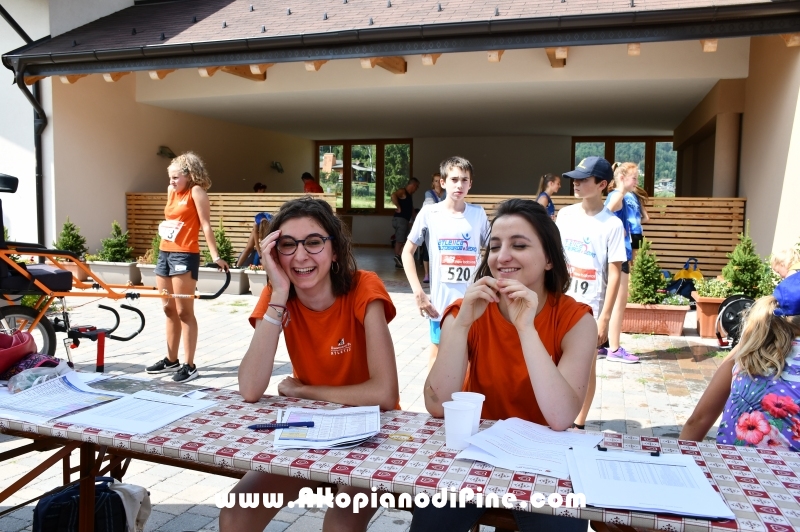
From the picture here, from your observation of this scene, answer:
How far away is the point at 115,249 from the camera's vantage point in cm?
1042

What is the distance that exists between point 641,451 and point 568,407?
27cm

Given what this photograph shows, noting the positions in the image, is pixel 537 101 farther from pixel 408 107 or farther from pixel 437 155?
pixel 437 155

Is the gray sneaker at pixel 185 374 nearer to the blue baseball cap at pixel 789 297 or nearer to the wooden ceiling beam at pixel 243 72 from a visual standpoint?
the blue baseball cap at pixel 789 297

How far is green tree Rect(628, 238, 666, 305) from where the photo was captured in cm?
678

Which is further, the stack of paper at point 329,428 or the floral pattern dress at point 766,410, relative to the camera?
the floral pattern dress at point 766,410

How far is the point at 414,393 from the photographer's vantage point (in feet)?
16.1

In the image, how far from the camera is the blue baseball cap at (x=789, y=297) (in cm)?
199

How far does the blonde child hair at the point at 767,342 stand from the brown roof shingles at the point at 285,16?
5562 mm

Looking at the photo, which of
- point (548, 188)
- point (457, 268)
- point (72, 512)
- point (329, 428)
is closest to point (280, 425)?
point (329, 428)

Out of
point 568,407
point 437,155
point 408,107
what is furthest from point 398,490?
point 437,155

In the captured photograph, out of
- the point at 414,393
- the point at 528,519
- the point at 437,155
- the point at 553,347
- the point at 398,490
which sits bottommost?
the point at 414,393

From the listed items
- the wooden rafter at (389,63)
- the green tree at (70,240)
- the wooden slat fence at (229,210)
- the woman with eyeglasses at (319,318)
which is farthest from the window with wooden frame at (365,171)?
the woman with eyeglasses at (319,318)

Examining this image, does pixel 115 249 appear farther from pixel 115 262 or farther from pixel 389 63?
pixel 389 63

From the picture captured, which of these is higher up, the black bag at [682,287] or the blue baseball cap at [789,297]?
the blue baseball cap at [789,297]
